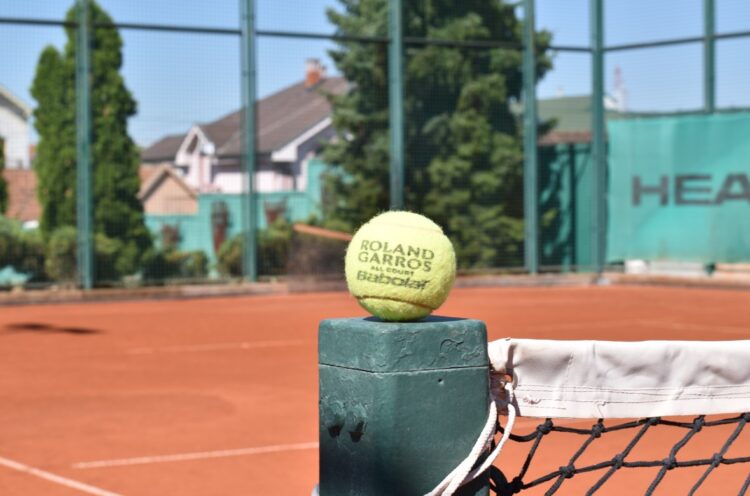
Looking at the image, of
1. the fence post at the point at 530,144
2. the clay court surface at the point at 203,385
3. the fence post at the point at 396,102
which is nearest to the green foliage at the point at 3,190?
the clay court surface at the point at 203,385

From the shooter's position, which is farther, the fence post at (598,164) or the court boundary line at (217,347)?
the fence post at (598,164)

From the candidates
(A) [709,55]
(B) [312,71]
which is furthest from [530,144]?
(B) [312,71]

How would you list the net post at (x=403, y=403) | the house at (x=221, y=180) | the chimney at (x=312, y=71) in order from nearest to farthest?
the net post at (x=403, y=403) < the house at (x=221, y=180) < the chimney at (x=312, y=71)

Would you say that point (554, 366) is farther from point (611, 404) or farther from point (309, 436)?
point (309, 436)

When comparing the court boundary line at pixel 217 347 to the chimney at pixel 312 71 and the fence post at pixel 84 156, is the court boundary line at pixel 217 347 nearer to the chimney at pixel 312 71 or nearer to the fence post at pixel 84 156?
the fence post at pixel 84 156

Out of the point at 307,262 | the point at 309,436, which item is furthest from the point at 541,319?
the point at 309,436

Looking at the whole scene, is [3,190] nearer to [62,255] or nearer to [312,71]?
[62,255]

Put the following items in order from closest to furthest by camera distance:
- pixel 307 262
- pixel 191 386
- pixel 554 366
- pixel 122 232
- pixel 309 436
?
pixel 554 366
pixel 309 436
pixel 191 386
pixel 122 232
pixel 307 262

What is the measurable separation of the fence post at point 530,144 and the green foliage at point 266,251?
3.86 m

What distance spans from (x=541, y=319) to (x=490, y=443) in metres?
10.2

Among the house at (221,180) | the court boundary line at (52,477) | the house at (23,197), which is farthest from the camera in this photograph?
the house at (221,180)

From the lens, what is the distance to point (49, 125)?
Answer: 15305mm

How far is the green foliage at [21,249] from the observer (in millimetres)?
14578

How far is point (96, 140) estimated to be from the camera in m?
15.4
